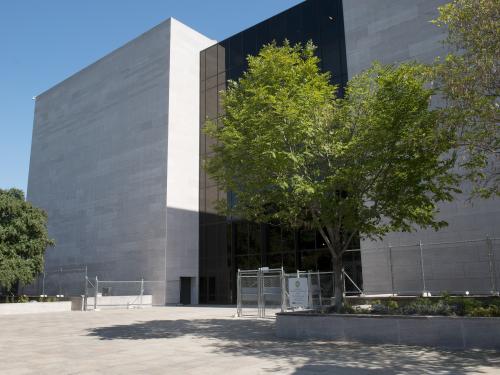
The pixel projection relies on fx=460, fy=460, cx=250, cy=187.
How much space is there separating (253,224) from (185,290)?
9066 millimetres

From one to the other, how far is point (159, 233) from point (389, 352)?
95.7ft

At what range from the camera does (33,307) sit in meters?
32.1

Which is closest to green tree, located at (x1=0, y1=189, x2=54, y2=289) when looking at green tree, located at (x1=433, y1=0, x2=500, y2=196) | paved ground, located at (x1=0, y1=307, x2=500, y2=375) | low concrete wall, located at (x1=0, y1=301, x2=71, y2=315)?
low concrete wall, located at (x1=0, y1=301, x2=71, y2=315)

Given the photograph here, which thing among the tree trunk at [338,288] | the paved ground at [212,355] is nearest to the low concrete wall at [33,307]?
the paved ground at [212,355]

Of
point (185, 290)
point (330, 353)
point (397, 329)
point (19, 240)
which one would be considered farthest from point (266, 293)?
point (19, 240)

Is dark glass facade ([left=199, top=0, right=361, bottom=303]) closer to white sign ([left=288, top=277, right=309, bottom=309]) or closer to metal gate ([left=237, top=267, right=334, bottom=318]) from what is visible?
metal gate ([left=237, top=267, right=334, bottom=318])

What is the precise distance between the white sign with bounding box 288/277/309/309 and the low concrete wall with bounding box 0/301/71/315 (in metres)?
21.2

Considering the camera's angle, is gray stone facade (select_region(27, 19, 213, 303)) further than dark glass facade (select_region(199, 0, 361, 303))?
Yes

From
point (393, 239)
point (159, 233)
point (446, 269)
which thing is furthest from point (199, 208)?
point (446, 269)

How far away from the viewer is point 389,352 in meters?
12.6

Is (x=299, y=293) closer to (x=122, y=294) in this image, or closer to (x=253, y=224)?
(x=253, y=224)

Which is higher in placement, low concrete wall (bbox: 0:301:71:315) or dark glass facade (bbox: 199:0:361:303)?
dark glass facade (bbox: 199:0:361:303)

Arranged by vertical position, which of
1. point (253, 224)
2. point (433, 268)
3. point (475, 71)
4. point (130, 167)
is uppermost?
point (130, 167)

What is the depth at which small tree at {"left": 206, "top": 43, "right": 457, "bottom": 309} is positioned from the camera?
16016mm
